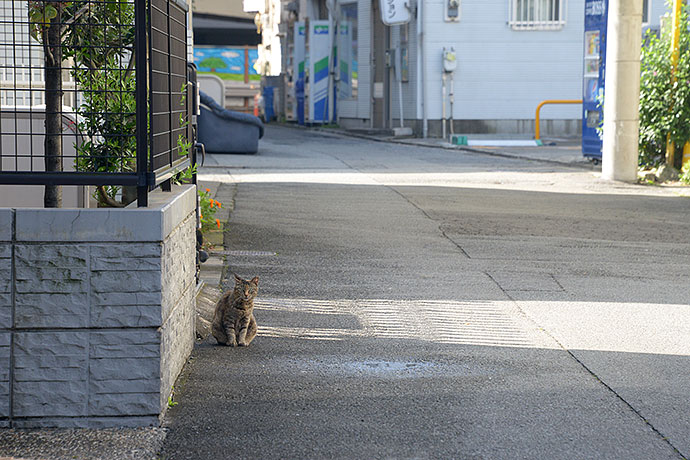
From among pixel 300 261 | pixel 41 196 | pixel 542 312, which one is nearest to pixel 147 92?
pixel 41 196

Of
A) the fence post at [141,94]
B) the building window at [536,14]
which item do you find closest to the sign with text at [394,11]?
the building window at [536,14]

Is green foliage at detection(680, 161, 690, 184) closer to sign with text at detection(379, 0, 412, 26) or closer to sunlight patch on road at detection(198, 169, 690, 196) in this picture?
sunlight patch on road at detection(198, 169, 690, 196)

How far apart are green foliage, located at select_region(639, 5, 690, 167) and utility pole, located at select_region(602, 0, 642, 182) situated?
0.31m

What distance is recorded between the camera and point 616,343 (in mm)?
6160

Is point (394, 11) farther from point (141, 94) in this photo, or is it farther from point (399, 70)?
point (141, 94)

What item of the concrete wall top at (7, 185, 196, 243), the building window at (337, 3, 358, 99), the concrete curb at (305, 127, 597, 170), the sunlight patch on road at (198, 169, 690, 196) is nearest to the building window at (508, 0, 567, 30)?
the concrete curb at (305, 127, 597, 170)

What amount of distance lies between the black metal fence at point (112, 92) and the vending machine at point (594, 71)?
47.6 feet

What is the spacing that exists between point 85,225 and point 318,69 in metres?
37.3

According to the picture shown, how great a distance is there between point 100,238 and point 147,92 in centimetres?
68

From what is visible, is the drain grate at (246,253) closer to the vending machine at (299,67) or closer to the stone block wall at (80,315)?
the stone block wall at (80,315)

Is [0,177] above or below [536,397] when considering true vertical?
above

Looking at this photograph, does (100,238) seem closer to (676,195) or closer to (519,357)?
(519,357)

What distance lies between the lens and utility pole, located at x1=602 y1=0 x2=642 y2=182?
54.9 feet

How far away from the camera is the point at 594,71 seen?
19844mm
